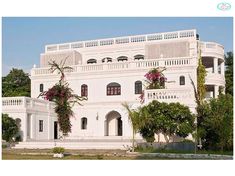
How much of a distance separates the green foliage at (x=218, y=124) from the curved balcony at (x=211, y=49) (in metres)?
11.3

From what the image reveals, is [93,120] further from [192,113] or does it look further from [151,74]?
[192,113]

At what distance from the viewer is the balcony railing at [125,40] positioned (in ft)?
96.9

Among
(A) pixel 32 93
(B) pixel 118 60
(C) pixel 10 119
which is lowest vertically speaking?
(C) pixel 10 119

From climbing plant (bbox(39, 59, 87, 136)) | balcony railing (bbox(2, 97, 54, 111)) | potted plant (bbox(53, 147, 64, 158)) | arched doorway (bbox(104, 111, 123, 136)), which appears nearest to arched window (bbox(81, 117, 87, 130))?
climbing plant (bbox(39, 59, 87, 136))

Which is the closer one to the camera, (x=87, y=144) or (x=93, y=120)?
(x=87, y=144)

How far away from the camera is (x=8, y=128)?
886 inches

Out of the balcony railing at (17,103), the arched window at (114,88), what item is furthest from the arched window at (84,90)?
the balcony railing at (17,103)

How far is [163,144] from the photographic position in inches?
730

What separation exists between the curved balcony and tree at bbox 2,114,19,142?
1384cm

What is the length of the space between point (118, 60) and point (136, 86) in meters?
3.96

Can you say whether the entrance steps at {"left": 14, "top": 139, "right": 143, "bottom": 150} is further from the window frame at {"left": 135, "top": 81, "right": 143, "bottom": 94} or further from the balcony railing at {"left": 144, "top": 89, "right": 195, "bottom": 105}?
the window frame at {"left": 135, "top": 81, "right": 143, "bottom": 94}

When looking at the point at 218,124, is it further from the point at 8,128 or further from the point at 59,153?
the point at 8,128
